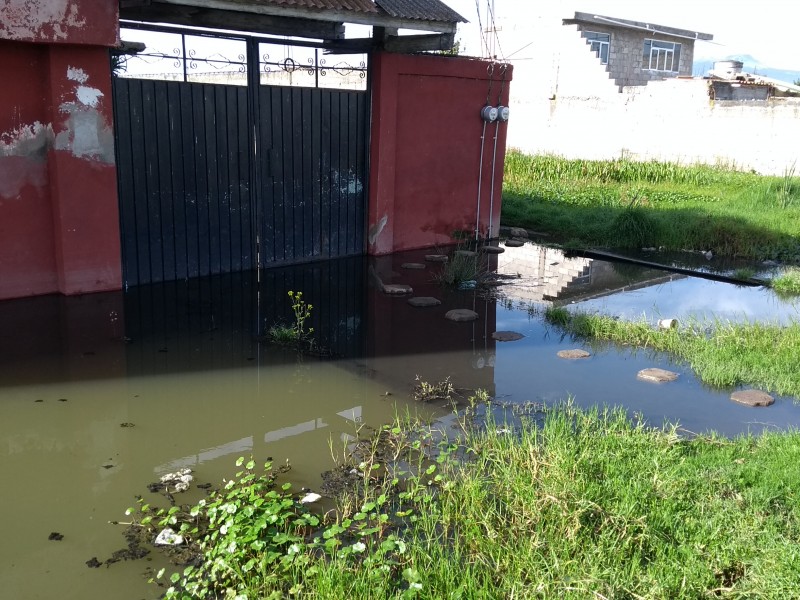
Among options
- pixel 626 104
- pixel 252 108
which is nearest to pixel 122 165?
pixel 252 108

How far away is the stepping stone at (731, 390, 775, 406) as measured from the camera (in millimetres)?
5207

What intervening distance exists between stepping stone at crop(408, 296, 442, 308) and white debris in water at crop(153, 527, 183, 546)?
14.8 feet

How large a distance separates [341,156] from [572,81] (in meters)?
20.2

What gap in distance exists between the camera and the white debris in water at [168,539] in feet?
11.0

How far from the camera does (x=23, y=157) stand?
6.86 metres

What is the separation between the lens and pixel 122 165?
293 inches

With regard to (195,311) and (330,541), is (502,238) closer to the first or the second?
(195,311)

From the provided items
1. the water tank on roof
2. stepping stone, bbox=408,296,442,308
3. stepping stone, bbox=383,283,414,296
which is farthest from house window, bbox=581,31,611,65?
stepping stone, bbox=408,296,442,308

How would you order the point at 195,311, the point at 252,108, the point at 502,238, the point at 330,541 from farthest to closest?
the point at 502,238
the point at 252,108
the point at 195,311
the point at 330,541

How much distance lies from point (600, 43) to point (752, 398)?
86.7 ft

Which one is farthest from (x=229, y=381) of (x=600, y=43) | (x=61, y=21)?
(x=600, y=43)

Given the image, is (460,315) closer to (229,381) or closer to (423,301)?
(423,301)

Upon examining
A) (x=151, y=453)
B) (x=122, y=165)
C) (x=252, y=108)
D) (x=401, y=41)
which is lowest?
(x=151, y=453)

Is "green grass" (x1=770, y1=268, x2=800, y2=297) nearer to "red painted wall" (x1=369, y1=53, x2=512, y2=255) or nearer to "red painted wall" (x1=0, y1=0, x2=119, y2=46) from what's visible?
"red painted wall" (x1=369, y1=53, x2=512, y2=255)
